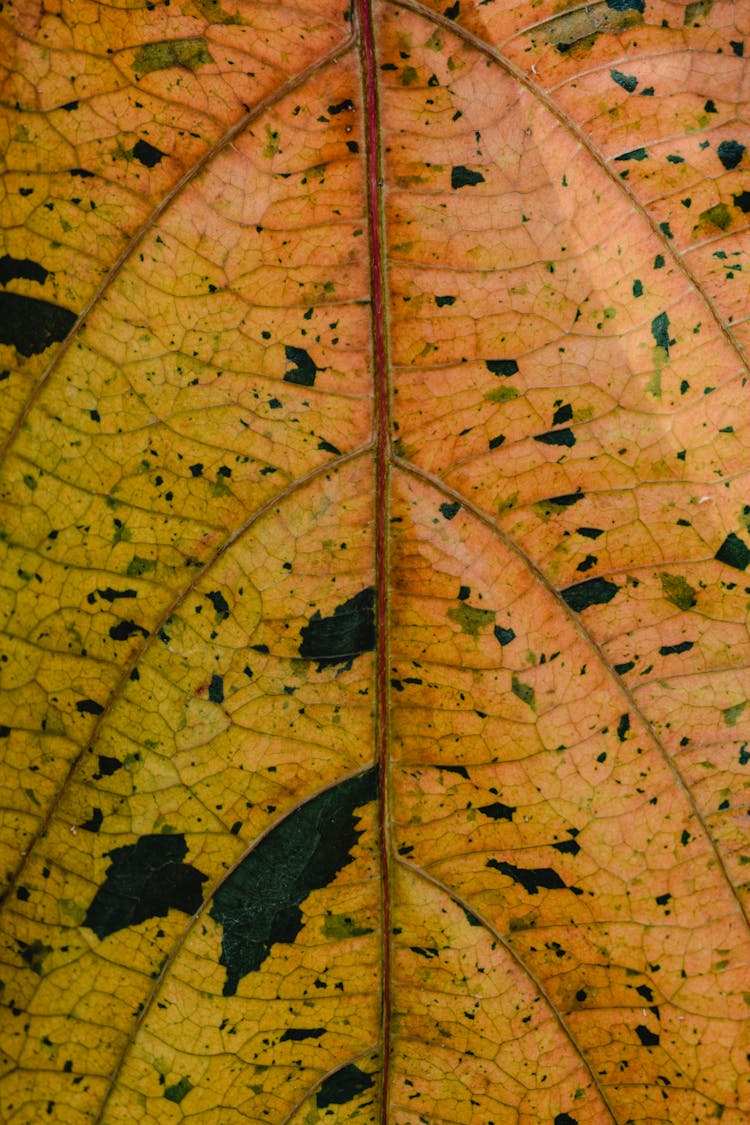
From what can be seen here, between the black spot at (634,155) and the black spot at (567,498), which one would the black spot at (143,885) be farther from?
the black spot at (634,155)

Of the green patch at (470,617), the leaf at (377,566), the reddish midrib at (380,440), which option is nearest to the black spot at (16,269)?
the leaf at (377,566)

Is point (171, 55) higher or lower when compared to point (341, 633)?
higher

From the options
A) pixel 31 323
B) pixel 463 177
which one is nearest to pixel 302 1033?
pixel 31 323

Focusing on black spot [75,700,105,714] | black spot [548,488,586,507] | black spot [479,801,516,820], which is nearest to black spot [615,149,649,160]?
black spot [548,488,586,507]

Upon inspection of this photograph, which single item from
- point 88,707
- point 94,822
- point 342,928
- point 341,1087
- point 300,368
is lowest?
point 341,1087

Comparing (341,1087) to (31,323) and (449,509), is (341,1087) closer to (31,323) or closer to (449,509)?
(449,509)

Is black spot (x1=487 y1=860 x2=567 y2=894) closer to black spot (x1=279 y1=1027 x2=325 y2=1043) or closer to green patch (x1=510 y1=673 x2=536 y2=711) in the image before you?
green patch (x1=510 y1=673 x2=536 y2=711)
